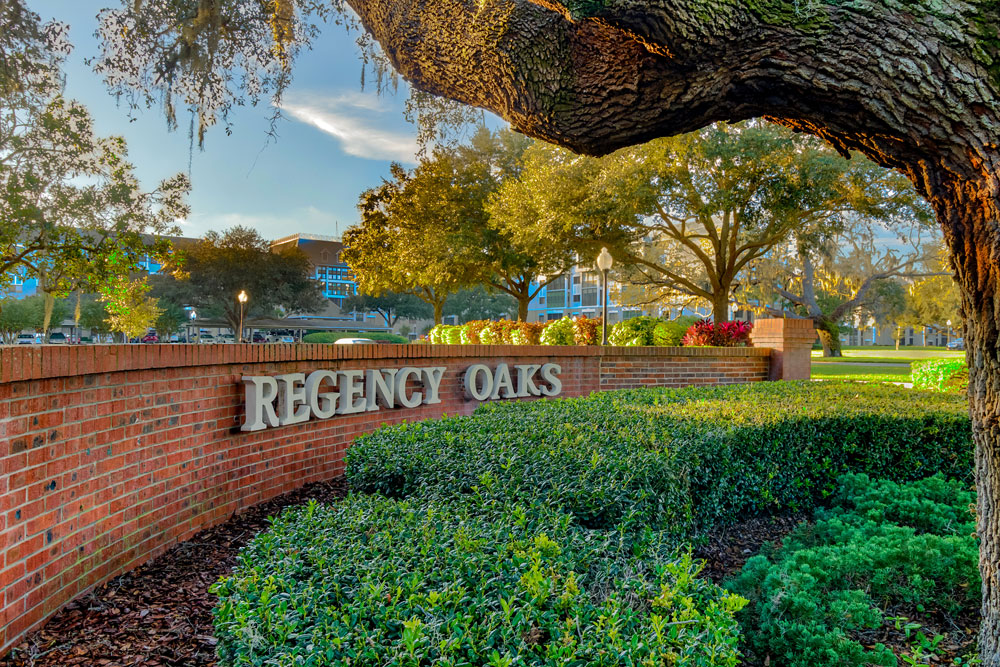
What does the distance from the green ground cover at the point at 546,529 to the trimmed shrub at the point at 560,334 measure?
5.63 meters

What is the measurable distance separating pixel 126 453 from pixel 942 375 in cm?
1186

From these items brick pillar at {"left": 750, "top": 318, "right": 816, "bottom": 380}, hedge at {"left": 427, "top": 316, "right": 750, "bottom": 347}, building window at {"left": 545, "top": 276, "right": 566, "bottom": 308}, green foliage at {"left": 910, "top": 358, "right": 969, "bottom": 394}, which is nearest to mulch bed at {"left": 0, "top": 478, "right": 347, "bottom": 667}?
hedge at {"left": 427, "top": 316, "right": 750, "bottom": 347}

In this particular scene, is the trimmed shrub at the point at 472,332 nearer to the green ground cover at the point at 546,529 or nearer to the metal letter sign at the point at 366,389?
the metal letter sign at the point at 366,389

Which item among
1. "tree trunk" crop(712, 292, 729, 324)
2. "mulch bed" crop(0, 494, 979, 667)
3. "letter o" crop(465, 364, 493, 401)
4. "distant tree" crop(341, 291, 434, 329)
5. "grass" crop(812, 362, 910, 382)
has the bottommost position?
"mulch bed" crop(0, 494, 979, 667)

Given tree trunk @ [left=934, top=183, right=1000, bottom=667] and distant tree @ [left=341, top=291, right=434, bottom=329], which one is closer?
tree trunk @ [left=934, top=183, right=1000, bottom=667]

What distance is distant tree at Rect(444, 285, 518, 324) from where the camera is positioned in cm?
6719

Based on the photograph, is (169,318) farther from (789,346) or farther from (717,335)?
(789,346)

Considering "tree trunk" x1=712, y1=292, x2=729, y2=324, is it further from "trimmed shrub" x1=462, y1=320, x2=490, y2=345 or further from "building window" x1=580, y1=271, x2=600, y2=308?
"building window" x1=580, y1=271, x2=600, y2=308

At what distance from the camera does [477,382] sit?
703cm

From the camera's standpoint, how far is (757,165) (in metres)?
15.0

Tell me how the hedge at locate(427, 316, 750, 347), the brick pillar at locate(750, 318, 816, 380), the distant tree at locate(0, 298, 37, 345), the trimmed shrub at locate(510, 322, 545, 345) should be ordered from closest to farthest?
the brick pillar at locate(750, 318, 816, 380) < the hedge at locate(427, 316, 750, 347) < the trimmed shrub at locate(510, 322, 545, 345) < the distant tree at locate(0, 298, 37, 345)

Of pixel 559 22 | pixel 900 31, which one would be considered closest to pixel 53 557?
pixel 559 22

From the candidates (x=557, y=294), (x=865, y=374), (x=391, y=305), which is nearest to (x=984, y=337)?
(x=865, y=374)

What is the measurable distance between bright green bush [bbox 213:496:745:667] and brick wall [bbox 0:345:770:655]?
106 centimetres
